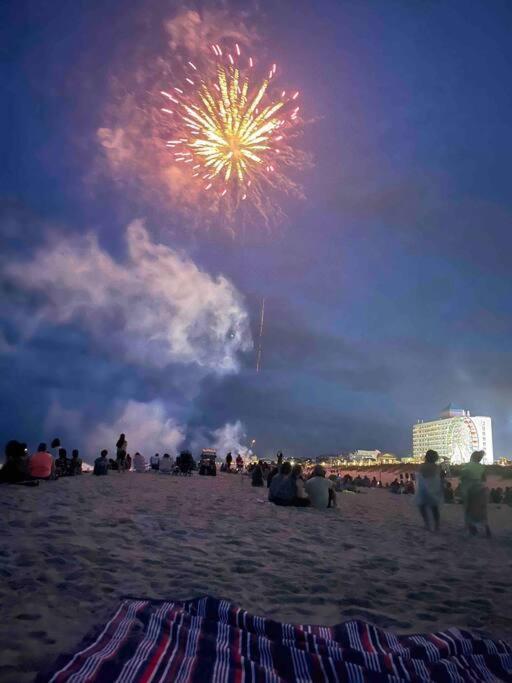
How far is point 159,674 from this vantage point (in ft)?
7.94

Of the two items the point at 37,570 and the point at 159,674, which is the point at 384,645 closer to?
the point at 159,674

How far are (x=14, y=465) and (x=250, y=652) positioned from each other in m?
12.5

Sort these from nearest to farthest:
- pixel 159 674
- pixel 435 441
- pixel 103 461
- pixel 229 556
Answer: pixel 159 674, pixel 229 556, pixel 103 461, pixel 435 441

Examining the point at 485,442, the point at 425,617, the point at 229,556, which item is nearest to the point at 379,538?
the point at 229,556

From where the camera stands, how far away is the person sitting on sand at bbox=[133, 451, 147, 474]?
30094 mm

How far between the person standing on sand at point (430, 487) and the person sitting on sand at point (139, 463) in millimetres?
23092

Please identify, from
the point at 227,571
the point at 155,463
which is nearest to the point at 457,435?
the point at 155,463

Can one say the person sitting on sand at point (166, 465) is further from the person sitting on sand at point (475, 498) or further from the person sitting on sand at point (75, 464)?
the person sitting on sand at point (475, 498)

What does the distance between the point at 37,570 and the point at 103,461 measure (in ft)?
60.3

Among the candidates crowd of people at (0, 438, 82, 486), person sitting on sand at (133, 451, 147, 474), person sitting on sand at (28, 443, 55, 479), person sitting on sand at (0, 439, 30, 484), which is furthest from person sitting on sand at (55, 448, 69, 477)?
person sitting on sand at (133, 451, 147, 474)

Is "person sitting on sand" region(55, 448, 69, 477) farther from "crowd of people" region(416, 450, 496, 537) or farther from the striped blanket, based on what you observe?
the striped blanket

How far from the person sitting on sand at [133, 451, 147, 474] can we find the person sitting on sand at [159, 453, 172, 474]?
121 centimetres

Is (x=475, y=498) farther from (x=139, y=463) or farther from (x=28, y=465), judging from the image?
(x=139, y=463)

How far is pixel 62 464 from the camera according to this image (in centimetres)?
1980
